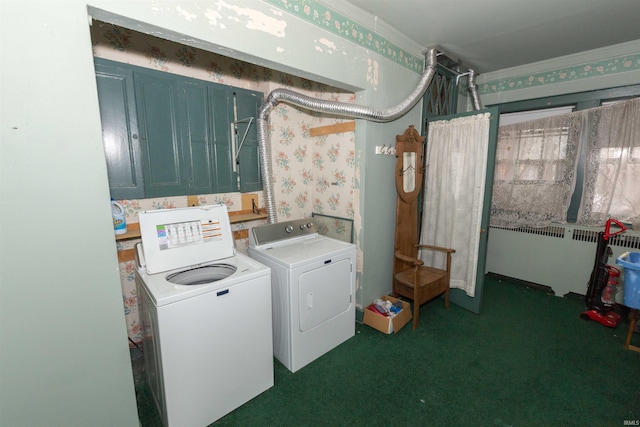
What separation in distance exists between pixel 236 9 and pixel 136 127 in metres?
1.12

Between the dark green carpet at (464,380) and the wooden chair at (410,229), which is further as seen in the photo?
the wooden chair at (410,229)

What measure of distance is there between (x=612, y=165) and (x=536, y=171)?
63 cm

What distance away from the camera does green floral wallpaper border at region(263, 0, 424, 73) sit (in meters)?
1.83

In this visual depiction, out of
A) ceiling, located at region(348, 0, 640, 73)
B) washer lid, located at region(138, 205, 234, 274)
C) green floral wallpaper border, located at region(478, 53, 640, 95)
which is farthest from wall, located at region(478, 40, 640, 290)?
washer lid, located at region(138, 205, 234, 274)

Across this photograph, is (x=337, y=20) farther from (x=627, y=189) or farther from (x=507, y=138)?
(x=627, y=189)

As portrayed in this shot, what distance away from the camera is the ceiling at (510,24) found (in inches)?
84.0

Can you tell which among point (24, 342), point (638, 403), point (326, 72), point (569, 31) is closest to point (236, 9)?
point (326, 72)

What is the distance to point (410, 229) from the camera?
3023 mm

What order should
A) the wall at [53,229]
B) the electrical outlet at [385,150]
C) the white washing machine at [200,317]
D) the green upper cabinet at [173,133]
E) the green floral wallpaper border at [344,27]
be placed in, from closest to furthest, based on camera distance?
the wall at [53,229] < the white washing machine at [200,317] < the green floral wallpaper border at [344,27] < the green upper cabinet at [173,133] < the electrical outlet at [385,150]

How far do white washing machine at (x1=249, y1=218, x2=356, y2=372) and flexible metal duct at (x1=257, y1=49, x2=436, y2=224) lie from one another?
0.33m

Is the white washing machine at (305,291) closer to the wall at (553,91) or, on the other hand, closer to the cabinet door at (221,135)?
the cabinet door at (221,135)

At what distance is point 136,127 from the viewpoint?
202 cm

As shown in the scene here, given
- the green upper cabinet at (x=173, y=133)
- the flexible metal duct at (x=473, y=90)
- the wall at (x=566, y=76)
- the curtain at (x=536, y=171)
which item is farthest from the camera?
the flexible metal duct at (x=473, y=90)

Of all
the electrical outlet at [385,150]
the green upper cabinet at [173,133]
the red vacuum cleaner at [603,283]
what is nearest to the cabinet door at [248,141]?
A: the green upper cabinet at [173,133]
